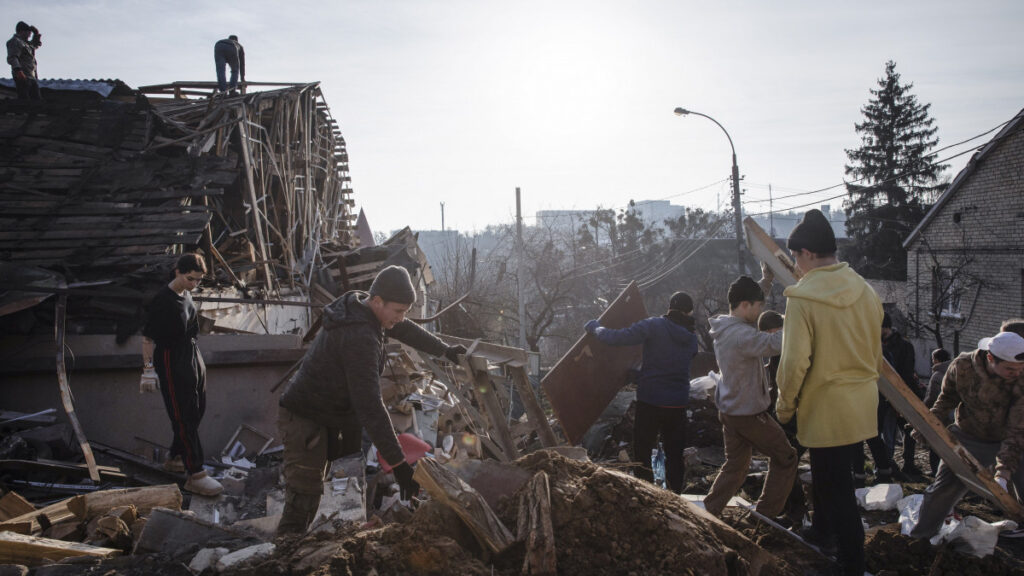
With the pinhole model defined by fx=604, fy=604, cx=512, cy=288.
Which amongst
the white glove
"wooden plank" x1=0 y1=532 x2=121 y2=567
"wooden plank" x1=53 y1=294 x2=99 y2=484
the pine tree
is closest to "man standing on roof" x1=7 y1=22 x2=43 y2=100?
"wooden plank" x1=53 y1=294 x2=99 y2=484

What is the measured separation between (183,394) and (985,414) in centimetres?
599

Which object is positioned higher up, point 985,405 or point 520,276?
point 520,276

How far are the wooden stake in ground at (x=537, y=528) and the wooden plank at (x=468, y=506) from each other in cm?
9

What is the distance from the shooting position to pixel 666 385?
16.2ft

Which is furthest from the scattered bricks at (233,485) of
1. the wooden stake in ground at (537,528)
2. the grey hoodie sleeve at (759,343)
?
the grey hoodie sleeve at (759,343)

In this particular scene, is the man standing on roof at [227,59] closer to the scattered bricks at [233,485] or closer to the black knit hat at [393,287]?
the scattered bricks at [233,485]

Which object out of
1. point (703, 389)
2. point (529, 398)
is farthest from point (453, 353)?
point (703, 389)

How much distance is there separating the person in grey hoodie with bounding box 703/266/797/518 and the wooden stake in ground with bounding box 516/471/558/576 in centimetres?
181

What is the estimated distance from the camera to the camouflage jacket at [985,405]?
12.8ft

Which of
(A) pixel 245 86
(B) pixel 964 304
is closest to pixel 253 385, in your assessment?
(A) pixel 245 86

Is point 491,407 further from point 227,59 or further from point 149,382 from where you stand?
point 227,59

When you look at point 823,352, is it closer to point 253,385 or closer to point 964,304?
point 253,385

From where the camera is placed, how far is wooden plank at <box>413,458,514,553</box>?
256cm

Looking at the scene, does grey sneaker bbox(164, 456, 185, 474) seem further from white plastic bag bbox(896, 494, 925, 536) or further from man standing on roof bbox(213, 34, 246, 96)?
man standing on roof bbox(213, 34, 246, 96)
